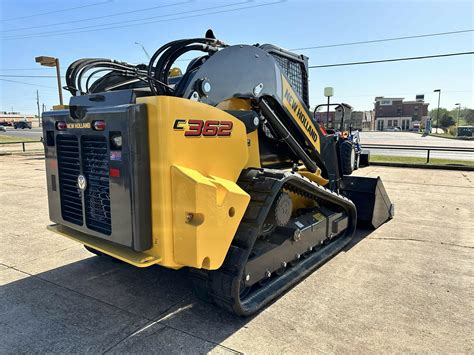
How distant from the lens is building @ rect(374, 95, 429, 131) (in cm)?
9675

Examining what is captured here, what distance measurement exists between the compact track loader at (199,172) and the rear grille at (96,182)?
0.01 metres

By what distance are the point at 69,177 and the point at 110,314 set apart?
1.24m

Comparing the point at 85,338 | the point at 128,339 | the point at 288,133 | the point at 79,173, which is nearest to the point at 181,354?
the point at 128,339

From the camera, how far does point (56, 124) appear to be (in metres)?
3.30

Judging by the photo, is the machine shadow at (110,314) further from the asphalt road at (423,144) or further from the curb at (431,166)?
the asphalt road at (423,144)

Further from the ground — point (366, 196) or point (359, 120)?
point (359, 120)

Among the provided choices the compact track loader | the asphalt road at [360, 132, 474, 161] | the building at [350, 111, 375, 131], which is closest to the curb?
the building at [350, 111, 375, 131]

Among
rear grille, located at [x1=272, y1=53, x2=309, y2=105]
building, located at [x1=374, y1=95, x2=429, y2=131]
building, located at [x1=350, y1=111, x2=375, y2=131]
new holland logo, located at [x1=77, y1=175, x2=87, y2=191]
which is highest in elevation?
building, located at [x1=374, y1=95, x2=429, y2=131]

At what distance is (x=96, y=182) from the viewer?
299 centimetres

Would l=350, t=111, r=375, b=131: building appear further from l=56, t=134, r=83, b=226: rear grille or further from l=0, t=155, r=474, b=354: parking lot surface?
l=56, t=134, r=83, b=226: rear grille

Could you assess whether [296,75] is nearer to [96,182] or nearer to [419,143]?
[96,182]

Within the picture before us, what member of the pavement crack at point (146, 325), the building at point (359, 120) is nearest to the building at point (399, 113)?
the building at point (359, 120)

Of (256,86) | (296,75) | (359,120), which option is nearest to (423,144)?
(359,120)

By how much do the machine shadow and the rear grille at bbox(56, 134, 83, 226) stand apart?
78 centimetres
